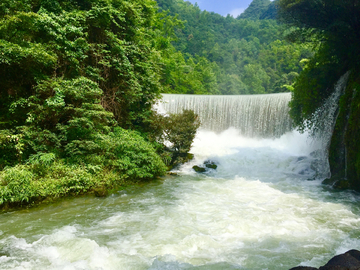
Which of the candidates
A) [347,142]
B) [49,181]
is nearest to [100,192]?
[49,181]

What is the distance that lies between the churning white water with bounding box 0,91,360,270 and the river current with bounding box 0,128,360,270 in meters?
0.02

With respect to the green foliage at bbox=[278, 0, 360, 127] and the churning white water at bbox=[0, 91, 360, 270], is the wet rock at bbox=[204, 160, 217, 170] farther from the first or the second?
the green foliage at bbox=[278, 0, 360, 127]

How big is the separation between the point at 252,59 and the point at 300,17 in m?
Answer: 60.0

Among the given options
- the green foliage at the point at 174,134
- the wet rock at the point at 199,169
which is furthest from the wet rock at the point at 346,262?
the wet rock at the point at 199,169

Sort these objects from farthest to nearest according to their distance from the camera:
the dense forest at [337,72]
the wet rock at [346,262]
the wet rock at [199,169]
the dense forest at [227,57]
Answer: the dense forest at [227,57] → the wet rock at [199,169] → the dense forest at [337,72] → the wet rock at [346,262]

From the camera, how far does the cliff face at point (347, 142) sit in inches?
316

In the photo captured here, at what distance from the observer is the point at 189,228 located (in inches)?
224

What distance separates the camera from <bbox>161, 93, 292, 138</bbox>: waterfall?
17281 millimetres

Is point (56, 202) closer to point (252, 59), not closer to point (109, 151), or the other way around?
point (109, 151)

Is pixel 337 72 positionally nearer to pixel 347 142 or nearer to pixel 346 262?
pixel 347 142

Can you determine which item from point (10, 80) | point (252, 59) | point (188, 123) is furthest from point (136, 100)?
point (252, 59)

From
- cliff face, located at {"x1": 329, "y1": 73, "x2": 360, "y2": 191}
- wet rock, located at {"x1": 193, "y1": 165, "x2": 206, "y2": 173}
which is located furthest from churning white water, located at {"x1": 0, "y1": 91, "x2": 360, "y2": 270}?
wet rock, located at {"x1": 193, "y1": 165, "x2": 206, "y2": 173}

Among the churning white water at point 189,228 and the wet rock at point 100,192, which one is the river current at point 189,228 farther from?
the wet rock at point 100,192

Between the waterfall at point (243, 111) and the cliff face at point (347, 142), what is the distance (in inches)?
298
